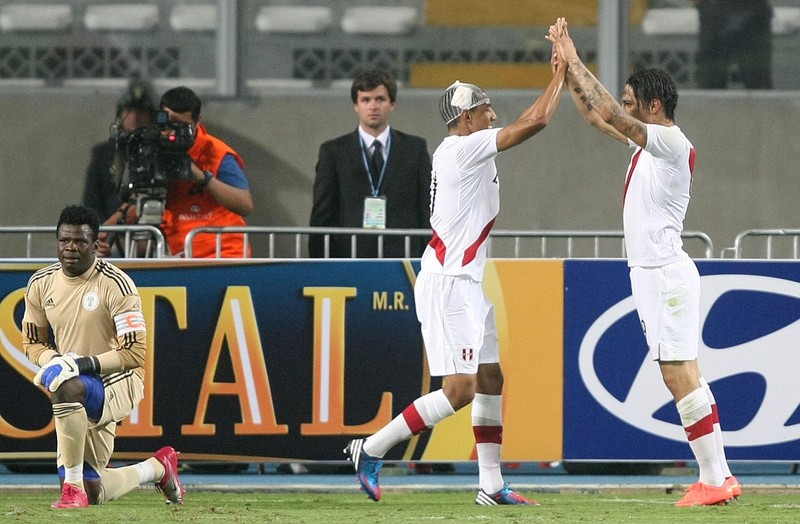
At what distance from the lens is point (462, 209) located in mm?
8672

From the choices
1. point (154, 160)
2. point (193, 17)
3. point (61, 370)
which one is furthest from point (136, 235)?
point (193, 17)

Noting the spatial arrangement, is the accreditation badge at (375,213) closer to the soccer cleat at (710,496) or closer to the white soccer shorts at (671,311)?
the white soccer shorts at (671,311)

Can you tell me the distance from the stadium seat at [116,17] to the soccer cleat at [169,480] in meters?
5.98

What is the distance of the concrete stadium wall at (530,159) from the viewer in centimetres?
1383

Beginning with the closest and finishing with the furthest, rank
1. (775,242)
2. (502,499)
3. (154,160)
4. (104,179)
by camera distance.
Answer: (502,499), (154,160), (775,242), (104,179)

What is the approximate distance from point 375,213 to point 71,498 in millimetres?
3224

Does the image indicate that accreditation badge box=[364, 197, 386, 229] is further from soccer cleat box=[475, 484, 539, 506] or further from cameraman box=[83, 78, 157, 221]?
soccer cleat box=[475, 484, 539, 506]

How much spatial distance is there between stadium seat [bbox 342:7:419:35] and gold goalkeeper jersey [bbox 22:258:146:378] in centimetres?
568

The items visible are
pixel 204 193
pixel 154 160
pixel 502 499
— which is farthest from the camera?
pixel 204 193

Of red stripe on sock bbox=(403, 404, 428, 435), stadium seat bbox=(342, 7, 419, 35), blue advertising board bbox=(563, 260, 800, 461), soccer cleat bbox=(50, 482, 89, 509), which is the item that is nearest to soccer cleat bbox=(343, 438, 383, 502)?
red stripe on sock bbox=(403, 404, 428, 435)

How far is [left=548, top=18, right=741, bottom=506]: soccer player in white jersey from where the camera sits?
8.48 meters

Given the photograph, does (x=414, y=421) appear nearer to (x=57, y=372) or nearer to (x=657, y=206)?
(x=657, y=206)

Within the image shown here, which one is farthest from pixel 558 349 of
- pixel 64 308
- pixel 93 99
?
pixel 93 99

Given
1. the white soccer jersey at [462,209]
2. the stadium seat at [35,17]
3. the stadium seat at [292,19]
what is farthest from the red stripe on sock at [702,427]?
the stadium seat at [35,17]
